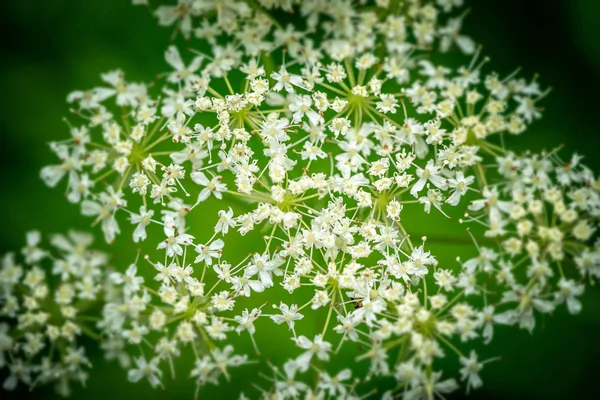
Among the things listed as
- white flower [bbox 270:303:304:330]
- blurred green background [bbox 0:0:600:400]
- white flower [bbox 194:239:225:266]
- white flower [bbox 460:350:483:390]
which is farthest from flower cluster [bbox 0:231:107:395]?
white flower [bbox 460:350:483:390]

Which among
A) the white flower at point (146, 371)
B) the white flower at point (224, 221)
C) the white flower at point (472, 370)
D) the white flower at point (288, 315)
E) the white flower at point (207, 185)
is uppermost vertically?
the white flower at point (207, 185)

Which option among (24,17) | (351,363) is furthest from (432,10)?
(24,17)

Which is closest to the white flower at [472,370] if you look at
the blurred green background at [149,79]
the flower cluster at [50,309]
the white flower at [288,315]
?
the blurred green background at [149,79]

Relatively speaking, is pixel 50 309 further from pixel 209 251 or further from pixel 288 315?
pixel 288 315

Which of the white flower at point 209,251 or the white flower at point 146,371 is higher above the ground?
the white flower at point 209,251

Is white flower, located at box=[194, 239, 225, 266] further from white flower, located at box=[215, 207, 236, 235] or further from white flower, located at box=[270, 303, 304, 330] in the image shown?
white flower, located at box=[270, 303, 304, 330]

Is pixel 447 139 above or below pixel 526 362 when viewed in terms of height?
above

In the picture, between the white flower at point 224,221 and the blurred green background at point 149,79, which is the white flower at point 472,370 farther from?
the white flower at point 224,221

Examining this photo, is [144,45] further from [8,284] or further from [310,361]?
[310,361]
